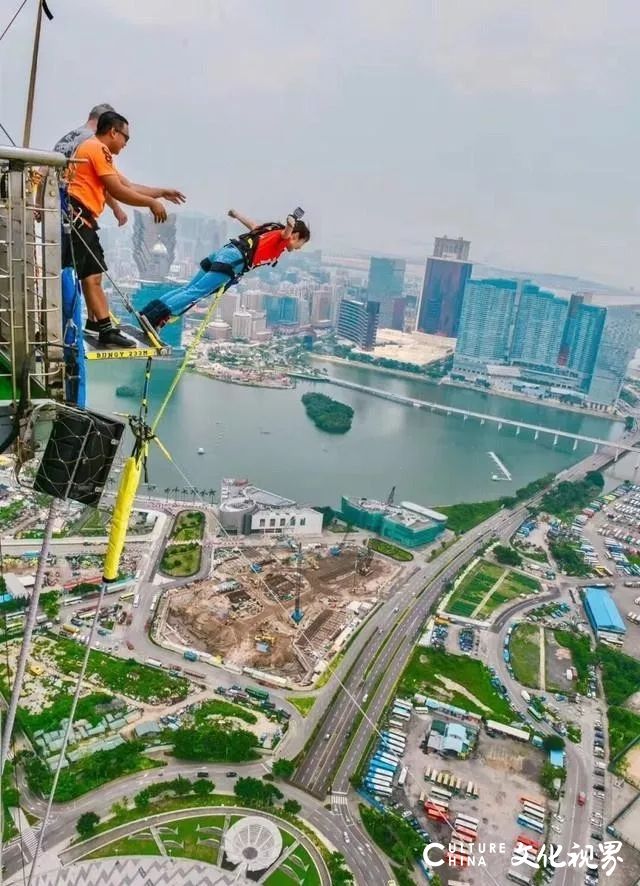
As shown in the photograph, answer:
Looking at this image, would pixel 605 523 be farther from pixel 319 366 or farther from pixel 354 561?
pixel 319 366

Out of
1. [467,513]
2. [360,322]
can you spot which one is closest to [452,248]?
[360,322]

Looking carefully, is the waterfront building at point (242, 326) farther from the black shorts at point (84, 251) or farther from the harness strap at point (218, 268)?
the black shorts at point (84, 251)

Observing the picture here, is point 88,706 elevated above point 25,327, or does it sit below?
below

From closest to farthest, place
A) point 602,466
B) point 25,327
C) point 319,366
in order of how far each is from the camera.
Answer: point 25,327 → point 602,466 → point 319,366

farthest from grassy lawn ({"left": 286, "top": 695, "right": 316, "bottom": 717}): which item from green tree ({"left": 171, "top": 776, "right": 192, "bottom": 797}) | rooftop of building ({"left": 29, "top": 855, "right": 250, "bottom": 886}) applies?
rooftop of building ({"left": 29, "top": 855, "right": 250, "bottom": 886})

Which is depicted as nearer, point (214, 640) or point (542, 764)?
point (542, 764)

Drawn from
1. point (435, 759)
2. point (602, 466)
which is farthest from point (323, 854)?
point (602, 466)

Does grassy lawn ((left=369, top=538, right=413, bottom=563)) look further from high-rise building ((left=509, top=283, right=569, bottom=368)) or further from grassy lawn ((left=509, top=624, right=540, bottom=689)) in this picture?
high-rise building ((left=509, top=283, right=569, bottom=368))
